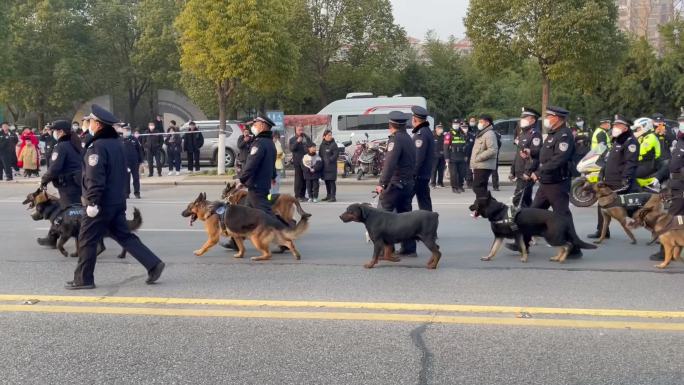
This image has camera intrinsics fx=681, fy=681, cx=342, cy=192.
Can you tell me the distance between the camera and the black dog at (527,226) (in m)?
7.95

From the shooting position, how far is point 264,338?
5.30 metres

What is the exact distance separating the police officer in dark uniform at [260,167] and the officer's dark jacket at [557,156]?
346 cm

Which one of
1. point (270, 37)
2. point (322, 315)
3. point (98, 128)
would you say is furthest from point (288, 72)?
point (322, 315)

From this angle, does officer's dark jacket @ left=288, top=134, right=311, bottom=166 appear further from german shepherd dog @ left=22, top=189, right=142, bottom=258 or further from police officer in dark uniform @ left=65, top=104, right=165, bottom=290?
police officer in dark uniform @ left=65, top=104, right=165, bottom=290

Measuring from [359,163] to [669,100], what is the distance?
67.9 feet

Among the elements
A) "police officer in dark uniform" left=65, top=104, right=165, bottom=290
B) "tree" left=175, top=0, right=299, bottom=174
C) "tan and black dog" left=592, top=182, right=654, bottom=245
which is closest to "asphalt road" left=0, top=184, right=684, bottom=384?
"police officer in dark uniform" left=65, top=104, right=165, bottom=290

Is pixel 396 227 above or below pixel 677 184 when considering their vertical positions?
below

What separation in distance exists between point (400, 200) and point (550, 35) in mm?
12116

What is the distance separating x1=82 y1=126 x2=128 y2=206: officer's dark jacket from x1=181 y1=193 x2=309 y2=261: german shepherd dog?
1.59 metres

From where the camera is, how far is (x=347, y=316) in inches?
231

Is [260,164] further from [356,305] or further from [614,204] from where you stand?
[614,204]

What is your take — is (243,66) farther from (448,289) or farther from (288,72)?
(448,289)

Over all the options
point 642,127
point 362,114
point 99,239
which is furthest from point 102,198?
point 362,114

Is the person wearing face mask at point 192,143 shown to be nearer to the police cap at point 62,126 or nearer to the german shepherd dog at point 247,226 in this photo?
the police cap at point 62,126
